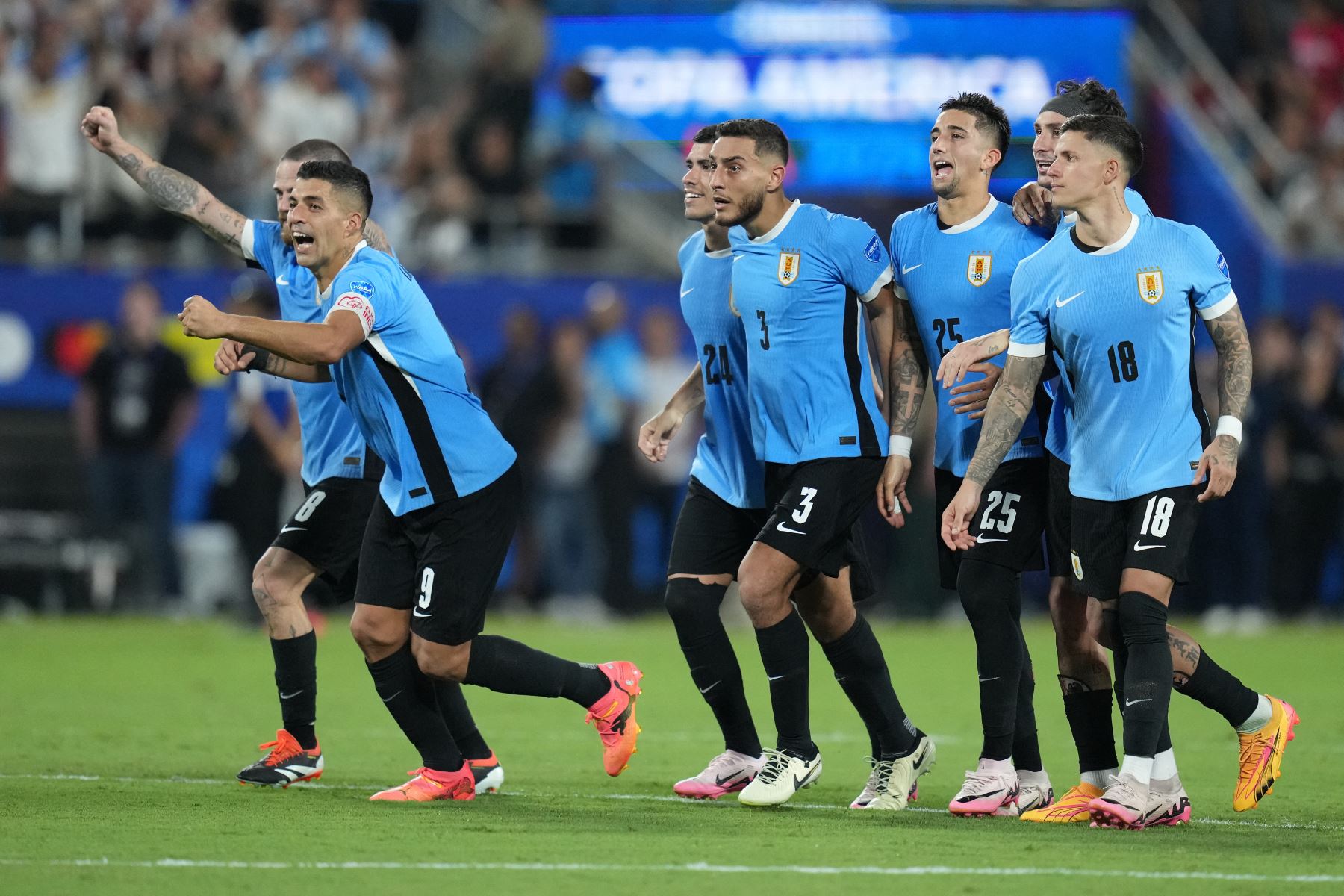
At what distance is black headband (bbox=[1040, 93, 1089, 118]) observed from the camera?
25.2ft

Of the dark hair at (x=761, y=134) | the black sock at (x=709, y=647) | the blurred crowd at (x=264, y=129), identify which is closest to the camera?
the dark hair at (x=761, y=134)

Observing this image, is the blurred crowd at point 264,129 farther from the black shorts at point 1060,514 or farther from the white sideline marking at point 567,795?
the black shorts at point 1060,514

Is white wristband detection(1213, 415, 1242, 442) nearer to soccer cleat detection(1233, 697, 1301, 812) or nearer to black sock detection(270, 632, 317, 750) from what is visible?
soccer cleat detection(1233, 697, 1301, 812)

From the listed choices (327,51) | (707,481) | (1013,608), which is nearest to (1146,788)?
(1013,608)

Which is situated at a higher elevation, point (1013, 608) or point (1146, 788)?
point (1013, 608)

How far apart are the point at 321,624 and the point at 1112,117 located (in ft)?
32.4

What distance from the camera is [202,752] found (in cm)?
905

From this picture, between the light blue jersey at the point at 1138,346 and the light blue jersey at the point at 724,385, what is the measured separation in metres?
1.37

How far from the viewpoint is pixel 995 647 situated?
7.43 meters

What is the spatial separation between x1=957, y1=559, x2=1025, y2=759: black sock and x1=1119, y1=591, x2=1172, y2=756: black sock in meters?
0.59

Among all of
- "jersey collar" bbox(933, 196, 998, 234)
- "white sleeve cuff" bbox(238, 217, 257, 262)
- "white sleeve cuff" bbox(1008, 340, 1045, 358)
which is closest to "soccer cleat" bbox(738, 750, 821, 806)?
"white sleeve cuff" bbox(1008, 340, 1045, 358)

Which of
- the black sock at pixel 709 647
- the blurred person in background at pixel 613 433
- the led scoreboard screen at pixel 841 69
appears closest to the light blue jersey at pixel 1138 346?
the black sock at pixel 709 647

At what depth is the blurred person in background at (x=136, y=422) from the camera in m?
16.1

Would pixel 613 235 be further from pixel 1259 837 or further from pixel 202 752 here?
pixel 1259 837
